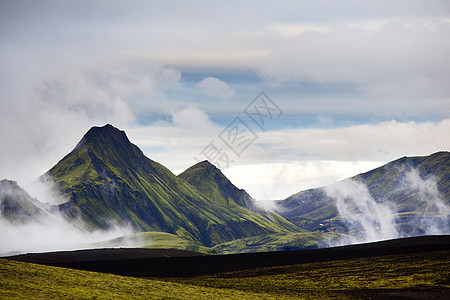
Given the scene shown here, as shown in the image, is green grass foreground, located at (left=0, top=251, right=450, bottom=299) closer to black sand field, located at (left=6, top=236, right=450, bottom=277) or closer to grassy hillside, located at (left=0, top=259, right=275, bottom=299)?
grassy hillside, located at (left=0, top=259, right=275, bottom=299)

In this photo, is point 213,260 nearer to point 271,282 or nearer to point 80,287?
point 271,282

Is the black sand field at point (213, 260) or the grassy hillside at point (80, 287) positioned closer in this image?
the grassy hillside at point (80, 287)

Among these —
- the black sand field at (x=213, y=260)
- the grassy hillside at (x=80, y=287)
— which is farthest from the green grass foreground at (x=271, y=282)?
the black sand field at (x=213, y=260)

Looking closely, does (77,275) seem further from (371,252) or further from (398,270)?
(371,252)

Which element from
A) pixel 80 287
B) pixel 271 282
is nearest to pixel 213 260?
pixel 271 282

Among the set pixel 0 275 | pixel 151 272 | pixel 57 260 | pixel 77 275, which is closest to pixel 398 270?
pixel 151 272

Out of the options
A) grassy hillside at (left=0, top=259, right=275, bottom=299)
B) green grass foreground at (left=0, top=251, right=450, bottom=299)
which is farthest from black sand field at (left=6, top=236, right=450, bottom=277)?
grassy hillside at (left=0, top=259, right=275, bottom=299)

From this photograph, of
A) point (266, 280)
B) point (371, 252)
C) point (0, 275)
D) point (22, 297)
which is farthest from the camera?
point (371, 252)

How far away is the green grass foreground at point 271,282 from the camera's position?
8206 cm

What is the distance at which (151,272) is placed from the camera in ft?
484

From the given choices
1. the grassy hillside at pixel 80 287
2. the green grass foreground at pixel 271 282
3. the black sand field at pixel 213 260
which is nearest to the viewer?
the grassy hillside at pixel 80 287

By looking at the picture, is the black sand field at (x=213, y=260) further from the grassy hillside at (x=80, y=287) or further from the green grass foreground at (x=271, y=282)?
the grassy hillside at (x=80, y=287)

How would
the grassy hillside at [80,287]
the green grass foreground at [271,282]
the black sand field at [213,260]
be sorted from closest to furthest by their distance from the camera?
1. the grassy hillside at [80,287]
2. the green grass foreground at [271,282]
3. the black sand field at [213,260]

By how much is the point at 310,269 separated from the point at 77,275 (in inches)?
2548
